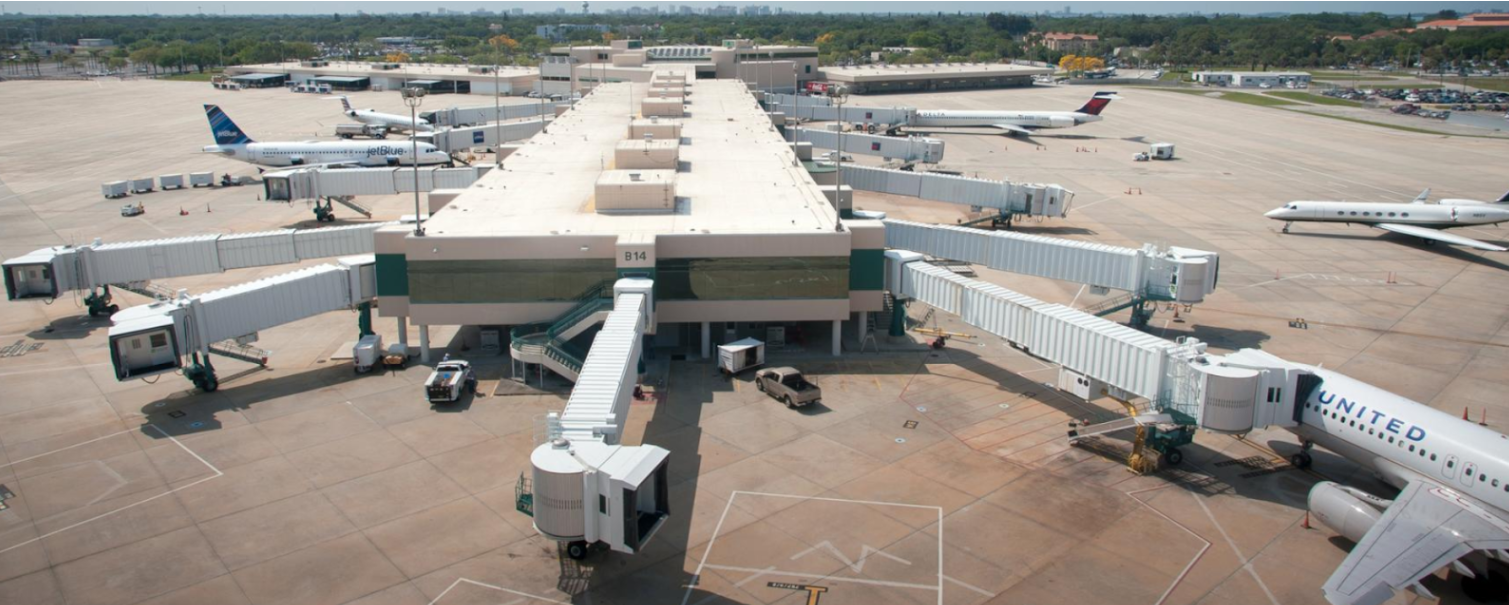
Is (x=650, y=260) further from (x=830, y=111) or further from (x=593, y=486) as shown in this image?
(x=830, y=111)

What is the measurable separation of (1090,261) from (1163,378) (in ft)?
59.5

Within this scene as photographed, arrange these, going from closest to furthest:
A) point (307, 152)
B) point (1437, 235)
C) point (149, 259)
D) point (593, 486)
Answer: point (593, 486) < point (149, 259) < point (1437, 235) < point (307, 152)

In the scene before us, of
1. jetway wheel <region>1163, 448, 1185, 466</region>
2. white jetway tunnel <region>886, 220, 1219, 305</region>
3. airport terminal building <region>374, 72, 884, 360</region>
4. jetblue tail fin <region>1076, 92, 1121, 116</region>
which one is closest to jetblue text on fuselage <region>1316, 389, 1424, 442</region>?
jetway wheel <region>1163, 448, 1185, 466</region>

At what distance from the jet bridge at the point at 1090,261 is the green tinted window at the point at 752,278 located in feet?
36.8

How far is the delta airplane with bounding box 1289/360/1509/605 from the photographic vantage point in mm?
29859

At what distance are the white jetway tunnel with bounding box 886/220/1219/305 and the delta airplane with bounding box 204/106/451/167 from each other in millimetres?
59995

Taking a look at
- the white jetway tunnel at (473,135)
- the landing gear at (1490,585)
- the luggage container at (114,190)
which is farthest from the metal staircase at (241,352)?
the white jetway tunnel at (473,135)

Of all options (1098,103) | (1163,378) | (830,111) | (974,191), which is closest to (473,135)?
(830,111)

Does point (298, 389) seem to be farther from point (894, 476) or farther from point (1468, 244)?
point (1468, 244)

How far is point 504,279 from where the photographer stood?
50.0 metres

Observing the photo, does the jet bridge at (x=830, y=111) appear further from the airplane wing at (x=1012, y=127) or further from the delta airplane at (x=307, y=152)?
the delta airplane at (x=307, y=152)

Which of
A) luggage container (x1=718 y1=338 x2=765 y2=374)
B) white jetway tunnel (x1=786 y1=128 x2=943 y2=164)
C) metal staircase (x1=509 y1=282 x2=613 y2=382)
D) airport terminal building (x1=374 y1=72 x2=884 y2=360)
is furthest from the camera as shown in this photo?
white jetway tunnel (x1=786 y1=128 x2=943 y2=164)

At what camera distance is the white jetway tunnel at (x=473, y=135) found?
111 m

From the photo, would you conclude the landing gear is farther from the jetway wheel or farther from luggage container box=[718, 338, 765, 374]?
luggage container box=[718, 338, 765, 374]
